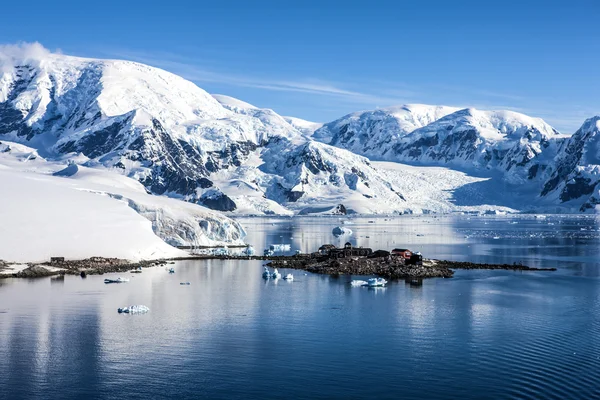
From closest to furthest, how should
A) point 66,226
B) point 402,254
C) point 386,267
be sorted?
1. point 386,267
2. point 66,226
3. point 402,254

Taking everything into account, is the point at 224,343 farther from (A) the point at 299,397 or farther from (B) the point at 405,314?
(B) the point at 405,314

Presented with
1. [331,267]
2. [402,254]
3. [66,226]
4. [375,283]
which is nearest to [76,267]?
[66,226]

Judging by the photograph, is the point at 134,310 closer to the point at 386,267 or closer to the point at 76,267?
the point at 76,267

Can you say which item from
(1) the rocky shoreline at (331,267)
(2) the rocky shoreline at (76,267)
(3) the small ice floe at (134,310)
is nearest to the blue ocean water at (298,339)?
(3) the small ice floe at (134,310)

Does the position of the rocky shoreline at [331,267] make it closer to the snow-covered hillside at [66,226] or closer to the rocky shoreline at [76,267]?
the rocky shoreline at [76,267]

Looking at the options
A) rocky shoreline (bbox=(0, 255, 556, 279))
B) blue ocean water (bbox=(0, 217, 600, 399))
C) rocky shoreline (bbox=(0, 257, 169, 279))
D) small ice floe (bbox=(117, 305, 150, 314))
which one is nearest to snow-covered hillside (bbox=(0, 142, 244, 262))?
rocky shoreline (bbox=(0, 257, 169, 279))

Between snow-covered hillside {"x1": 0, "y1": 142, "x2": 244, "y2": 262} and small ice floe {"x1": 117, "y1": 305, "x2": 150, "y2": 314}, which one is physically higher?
snow-covered hillside {"x1": 0, "y1": 142, "x2": 244, "y2": 262}

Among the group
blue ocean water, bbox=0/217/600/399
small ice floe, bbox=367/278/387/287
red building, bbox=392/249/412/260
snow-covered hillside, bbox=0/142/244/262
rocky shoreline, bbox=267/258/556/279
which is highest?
snow-covered hillside, bbox=0/142/244/262

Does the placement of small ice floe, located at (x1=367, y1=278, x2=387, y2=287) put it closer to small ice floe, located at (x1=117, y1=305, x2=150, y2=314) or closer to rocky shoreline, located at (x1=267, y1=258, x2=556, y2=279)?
rocky shoreline, located at (x1=267, y1=258, x2=556, y2=279)

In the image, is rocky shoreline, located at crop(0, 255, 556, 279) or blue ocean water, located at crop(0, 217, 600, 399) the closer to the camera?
blue ocean water, located at crop(0, 217, 600, 399)

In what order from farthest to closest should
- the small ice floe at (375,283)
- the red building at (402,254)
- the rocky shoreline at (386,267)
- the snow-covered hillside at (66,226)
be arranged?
the red building at (402,254) < the rocky shoreline at (386,267) < the snow-covered hillside at (66,226) < the small ice floe at (375,283)
